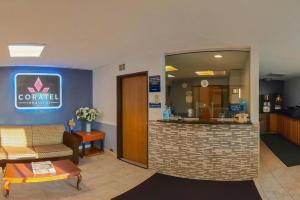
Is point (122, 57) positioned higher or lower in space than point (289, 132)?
higher

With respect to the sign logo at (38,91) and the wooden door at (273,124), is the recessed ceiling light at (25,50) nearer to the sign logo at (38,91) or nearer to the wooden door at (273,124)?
the sign logo at (38,91)

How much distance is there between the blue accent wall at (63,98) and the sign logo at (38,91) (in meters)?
0.11

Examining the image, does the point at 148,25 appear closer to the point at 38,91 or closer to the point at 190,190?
the point at 190,190

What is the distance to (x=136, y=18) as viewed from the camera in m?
2.75

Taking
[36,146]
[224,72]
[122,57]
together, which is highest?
[122,57]

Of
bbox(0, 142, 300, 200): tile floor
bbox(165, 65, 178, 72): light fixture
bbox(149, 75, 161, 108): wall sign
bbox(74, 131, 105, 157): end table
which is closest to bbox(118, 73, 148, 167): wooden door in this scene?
bbox(149, 75, 161, 108): wall sign

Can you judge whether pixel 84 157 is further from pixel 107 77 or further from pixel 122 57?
pixel 122 57

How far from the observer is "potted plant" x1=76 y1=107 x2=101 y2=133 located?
6301 mm

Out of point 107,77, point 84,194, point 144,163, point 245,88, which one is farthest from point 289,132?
point 84,194

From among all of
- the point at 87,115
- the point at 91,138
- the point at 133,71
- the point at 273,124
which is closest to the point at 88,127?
the point at 87,115

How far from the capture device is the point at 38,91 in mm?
6094

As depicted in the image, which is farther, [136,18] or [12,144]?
[12,144]

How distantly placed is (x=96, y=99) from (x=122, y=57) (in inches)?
76.0

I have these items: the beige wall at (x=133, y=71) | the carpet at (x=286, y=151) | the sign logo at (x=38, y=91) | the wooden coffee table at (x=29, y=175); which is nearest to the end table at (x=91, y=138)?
the beige wall at (x=133, y=71)
